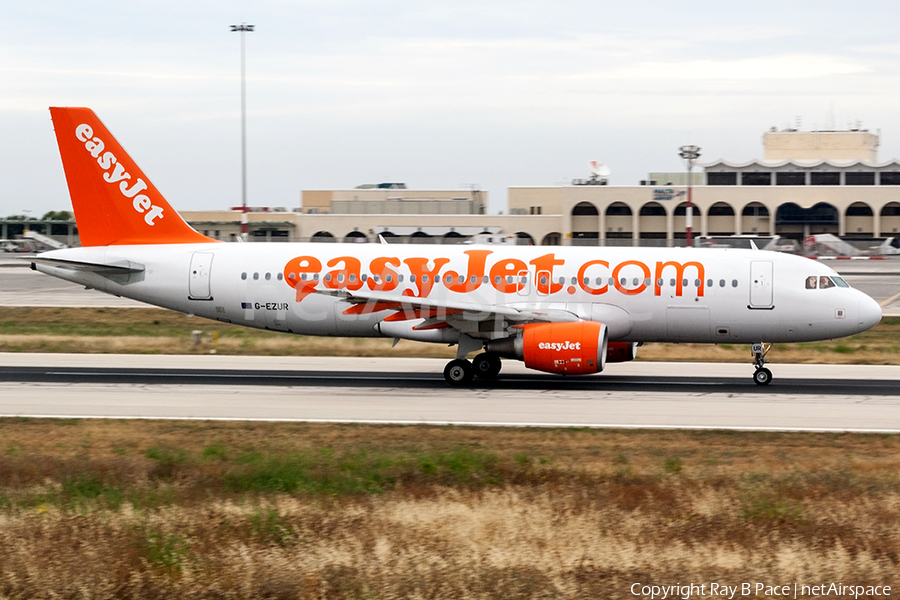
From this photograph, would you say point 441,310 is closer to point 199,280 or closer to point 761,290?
point 199,280

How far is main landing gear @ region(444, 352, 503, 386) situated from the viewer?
25812 mm

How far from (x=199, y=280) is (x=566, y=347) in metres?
10.6

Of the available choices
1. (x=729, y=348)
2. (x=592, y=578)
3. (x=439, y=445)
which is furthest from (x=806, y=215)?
(x=592, y=578)

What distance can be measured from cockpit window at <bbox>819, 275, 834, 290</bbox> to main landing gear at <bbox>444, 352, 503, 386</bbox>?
8.50 m

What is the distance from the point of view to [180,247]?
28328 millimetres

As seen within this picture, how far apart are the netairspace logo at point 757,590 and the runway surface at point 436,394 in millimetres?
10037

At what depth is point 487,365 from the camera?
85.8 feet

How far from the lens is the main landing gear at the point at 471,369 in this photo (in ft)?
84.7

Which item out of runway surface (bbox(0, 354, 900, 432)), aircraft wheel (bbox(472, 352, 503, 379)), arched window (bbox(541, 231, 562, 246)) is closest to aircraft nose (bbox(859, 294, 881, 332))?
runway surface (bbox(0, 354, 900, 432))

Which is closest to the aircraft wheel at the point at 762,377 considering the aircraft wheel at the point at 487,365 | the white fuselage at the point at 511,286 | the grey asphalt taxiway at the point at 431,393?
the grey asphalt taxiway at the point at 431,393

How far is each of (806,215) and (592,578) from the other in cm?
10404

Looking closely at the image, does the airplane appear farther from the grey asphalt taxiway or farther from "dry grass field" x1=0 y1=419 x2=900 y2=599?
"dry grass field" x1=0 y1=419 x2=900 y2=599

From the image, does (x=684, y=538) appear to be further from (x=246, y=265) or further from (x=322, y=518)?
(x=246, y=265)

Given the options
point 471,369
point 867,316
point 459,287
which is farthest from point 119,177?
point 867,316
